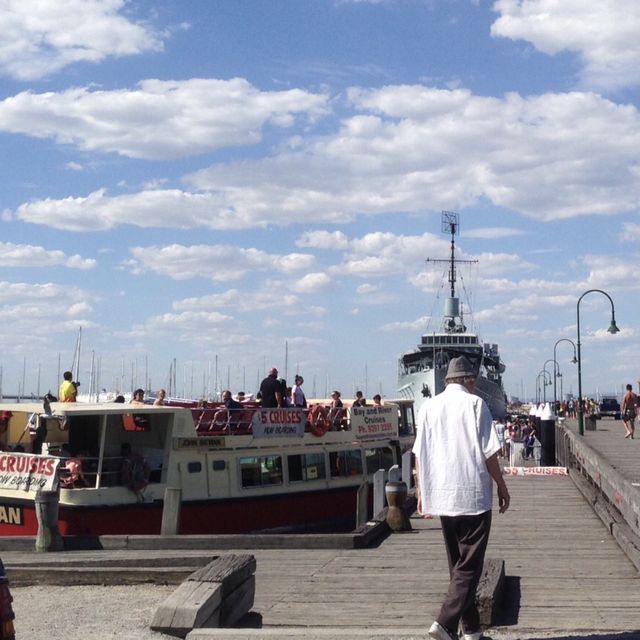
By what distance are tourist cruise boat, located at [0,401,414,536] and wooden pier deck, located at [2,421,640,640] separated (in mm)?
5700

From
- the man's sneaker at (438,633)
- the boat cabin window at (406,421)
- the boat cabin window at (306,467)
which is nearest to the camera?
the man's sneaker at (438,633)

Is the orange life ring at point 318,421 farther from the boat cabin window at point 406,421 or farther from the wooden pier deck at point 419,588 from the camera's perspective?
the wooden pier deck at point 419,588

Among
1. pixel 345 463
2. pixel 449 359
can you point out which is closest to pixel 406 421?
pixel 345 463

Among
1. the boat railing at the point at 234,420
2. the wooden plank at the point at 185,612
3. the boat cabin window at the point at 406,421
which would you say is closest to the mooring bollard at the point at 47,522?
the wooden plank at the point at 185,612

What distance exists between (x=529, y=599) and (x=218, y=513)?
516 inches

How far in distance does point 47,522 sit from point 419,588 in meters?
5.94

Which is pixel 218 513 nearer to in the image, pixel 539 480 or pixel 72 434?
pixel 72 434

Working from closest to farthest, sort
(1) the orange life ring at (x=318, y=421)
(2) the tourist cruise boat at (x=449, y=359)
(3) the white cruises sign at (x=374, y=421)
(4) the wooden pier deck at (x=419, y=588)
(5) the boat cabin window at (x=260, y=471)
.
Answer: (4) the wooden pier deck at (x=419, y=588)
(5) the boat cabin window at (x=260, y=471)
(1) the orange life ring at (x=318, y=421)
(3) the white cruises sign at (x=374, y=421)
(2) the tourist cruise boat at (x=449, y=359)

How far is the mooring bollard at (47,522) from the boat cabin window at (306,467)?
1075 centimetres

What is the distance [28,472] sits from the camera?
60.9 ft

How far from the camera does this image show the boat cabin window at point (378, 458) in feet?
91.3

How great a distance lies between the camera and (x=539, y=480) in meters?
26.1

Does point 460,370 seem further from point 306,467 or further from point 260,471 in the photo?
point 306,467

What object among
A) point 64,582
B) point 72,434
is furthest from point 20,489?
point 64,582
